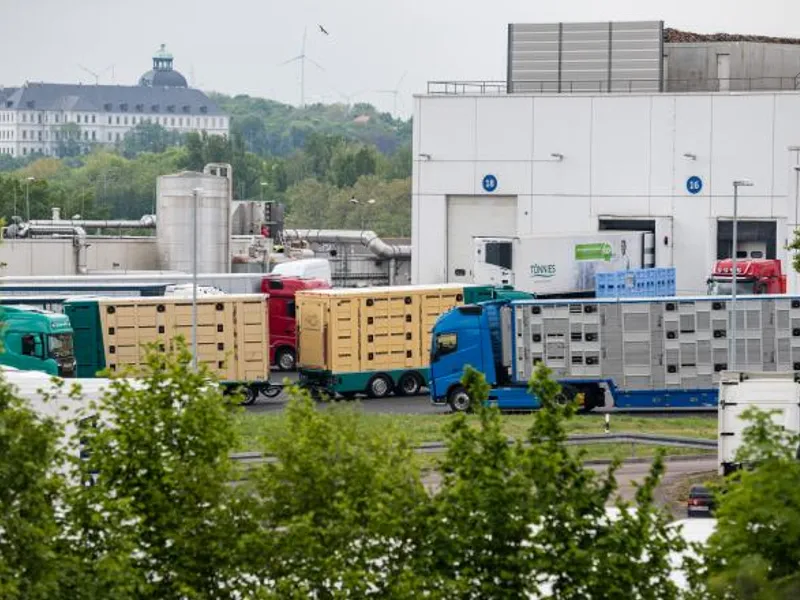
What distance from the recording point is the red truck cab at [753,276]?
64.1 metres

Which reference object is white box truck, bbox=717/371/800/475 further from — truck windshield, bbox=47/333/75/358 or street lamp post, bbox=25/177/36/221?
street lamp post, bbox=25/177/36/221

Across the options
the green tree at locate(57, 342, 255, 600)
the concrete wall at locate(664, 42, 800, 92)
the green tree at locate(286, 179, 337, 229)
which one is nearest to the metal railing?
the concrete wall at locate(664, 42, 800, 92)

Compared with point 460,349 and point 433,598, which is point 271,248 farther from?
point 433,598

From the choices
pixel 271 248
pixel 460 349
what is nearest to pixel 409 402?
pixel 460 349

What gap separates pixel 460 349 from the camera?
155 feet

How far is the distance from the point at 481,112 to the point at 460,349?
99.2 ft

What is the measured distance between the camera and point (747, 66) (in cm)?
8219

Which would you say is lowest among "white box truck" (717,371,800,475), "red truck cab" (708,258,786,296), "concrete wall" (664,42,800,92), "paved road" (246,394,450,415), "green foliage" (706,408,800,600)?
"paved road" (246,394,450,415)

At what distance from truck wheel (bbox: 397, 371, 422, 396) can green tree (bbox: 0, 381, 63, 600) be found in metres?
36.3

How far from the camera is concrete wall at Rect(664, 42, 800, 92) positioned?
81.8 meters

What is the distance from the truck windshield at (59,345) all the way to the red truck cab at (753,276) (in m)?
22.6

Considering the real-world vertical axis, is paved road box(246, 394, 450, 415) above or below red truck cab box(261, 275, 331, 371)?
below

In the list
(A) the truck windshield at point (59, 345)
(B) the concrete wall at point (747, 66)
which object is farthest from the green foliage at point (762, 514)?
(B) the concrete wall at point (747, 66)

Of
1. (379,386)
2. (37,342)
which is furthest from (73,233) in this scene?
(37,342)
